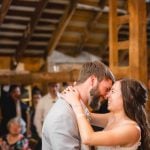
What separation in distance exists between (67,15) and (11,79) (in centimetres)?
176

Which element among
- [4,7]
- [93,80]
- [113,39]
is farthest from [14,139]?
[93,80]

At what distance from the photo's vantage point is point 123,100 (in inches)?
97.2

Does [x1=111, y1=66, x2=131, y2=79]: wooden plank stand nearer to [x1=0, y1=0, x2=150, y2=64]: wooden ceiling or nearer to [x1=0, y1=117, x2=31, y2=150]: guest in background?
[x1=0, y1=117, x2=31, y2=150]: guest in background

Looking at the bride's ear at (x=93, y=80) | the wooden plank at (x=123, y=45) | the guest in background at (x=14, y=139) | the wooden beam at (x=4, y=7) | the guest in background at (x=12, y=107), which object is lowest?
the guest in background at (x=14, y=139)

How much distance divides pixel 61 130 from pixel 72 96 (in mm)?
241

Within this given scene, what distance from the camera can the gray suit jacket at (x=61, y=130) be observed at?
7.13 feet

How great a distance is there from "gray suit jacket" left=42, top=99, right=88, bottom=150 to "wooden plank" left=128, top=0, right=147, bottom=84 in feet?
6.83

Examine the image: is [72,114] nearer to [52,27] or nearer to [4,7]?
[4,7]

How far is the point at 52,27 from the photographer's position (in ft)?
23.9

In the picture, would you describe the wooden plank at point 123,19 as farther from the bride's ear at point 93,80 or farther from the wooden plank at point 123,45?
the bride's ear at point 93,80

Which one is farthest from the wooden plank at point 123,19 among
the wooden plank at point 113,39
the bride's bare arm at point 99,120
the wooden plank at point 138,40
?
the bride's bare arm at point 99,120

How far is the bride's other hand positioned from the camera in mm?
2322

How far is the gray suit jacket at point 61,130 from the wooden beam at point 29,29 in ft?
14.6

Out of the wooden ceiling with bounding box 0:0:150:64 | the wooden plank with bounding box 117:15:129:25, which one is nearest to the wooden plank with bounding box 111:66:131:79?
the wooden plank with bounding box 117:15:129:25
